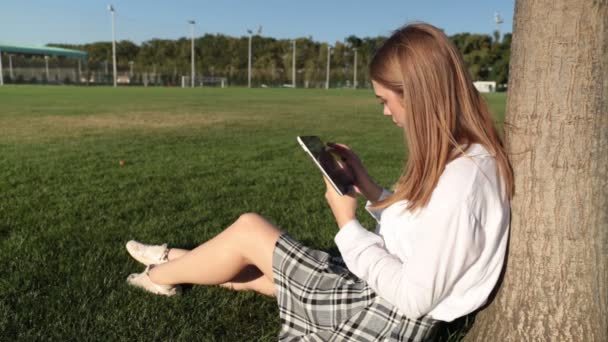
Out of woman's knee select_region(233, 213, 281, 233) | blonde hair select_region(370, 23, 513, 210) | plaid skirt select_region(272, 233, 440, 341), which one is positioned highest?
blonde hair select_region(370, 23, 513, 210)

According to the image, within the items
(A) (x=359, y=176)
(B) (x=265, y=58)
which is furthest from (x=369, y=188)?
(B) (x=265, y=58)

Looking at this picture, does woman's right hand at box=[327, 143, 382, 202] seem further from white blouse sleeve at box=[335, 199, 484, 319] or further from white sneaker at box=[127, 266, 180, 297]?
white sneaker at box=[127, 266, 180, 297]

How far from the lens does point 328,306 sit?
2.03 meters

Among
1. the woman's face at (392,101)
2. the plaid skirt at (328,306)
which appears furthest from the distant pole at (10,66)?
the woman's face at (392,101)

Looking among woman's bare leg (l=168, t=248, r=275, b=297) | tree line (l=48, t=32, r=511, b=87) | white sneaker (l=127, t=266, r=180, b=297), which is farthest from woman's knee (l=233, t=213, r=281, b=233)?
tree line (l=48, t=32, r=511, b=87)

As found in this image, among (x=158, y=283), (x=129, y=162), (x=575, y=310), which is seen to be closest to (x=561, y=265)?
(x=575, y=310)

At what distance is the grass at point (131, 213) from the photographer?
261cm

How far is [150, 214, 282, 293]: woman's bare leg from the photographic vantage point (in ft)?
7.45

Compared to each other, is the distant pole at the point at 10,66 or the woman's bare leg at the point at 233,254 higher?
the distant pole at the point at 10,66

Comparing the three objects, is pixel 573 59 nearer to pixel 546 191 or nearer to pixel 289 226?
pixel 546 191

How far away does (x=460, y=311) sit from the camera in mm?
1833

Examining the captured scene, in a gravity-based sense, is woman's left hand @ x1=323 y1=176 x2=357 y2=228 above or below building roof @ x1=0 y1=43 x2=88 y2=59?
below

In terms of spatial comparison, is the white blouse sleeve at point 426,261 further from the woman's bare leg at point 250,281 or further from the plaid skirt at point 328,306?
the woman's bare leg at point 250,281

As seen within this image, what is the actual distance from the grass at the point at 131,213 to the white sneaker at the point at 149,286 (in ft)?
0.13
